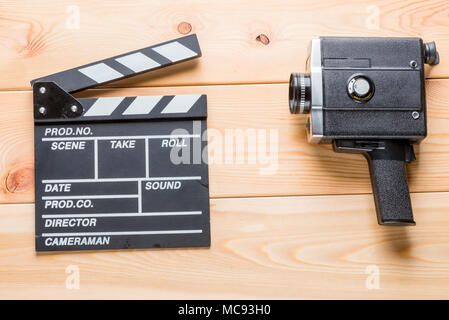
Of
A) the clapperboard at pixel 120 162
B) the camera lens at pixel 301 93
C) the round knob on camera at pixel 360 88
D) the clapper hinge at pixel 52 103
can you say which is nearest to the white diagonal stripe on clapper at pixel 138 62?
the clapperboard at pixel 120 162

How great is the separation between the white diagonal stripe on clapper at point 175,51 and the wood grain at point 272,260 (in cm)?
32

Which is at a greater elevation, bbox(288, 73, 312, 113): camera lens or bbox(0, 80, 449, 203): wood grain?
bbox(288, 73, 312, 113): camera lens

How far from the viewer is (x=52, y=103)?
876 mm

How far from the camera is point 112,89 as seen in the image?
0.90 meters

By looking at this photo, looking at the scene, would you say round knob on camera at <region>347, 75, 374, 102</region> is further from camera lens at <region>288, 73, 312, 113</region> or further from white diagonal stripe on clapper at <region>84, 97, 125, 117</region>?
white diagonal stripe on clapper at <region>84, 97, 125, 117</region>

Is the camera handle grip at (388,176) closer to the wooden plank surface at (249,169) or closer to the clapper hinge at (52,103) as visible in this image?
the wooden plank surface at (249,169)

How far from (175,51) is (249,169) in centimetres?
Answer: 30

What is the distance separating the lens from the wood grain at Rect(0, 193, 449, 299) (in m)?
0.86

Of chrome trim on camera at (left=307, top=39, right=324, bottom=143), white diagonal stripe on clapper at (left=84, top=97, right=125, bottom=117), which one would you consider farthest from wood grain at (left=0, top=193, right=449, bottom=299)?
white diagonal stripe on clapper at (left=84, top=97, right=125, bottom=117)

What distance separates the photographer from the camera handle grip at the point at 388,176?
2.62 ft

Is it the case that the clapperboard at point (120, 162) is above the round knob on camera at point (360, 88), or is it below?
below

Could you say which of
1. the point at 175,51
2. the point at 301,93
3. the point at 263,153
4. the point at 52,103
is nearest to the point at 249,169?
the point at 263,153
